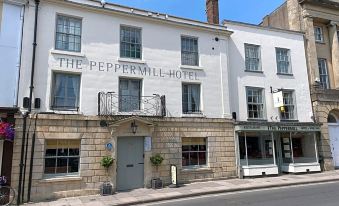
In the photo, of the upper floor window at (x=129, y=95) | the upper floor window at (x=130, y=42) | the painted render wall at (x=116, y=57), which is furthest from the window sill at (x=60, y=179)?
the upper floor window at (x=130, y=42)

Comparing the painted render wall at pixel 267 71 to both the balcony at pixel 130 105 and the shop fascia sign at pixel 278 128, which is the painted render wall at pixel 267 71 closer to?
the shop fascia sign at pixel 278 128

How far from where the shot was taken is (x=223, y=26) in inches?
669

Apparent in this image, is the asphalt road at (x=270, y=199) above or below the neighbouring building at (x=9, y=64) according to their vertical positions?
below

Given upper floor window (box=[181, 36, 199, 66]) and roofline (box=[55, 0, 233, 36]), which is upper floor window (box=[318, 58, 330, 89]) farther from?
upper floor window (box=[181, 36, 199, 66])

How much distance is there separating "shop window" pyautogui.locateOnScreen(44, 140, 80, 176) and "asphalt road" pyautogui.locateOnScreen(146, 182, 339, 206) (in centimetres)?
414

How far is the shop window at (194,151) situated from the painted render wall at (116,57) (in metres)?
1.48

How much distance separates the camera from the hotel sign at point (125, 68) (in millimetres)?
13039

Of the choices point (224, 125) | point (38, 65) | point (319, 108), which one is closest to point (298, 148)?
point (319, 108)

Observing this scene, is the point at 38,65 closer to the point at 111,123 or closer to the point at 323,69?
the point at 111,123

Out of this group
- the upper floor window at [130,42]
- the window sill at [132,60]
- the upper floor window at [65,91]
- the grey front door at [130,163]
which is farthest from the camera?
the upper floor window at [130,42]

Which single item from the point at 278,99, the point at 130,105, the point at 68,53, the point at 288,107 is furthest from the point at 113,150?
the point at 288,107

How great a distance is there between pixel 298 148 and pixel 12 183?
16.1m

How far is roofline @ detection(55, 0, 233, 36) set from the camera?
13.8 m

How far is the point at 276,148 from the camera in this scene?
17.6 meters
